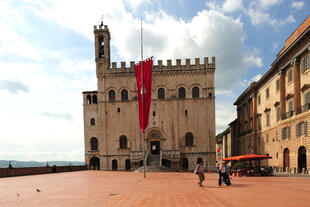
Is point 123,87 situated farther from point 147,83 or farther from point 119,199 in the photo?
point 119,199

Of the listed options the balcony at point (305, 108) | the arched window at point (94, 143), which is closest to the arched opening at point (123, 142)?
the arched window at point (94, 143)

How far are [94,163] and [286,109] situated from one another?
104ft

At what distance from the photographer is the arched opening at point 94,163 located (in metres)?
46.1

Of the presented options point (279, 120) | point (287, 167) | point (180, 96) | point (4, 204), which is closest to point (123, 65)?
point (180, 96)

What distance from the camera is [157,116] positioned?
44.4 m

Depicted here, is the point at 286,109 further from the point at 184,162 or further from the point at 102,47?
the point at 102,47

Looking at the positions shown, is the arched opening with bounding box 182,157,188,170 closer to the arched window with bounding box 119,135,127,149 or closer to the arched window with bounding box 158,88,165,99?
the arched window with bounding box 119,135,127,149

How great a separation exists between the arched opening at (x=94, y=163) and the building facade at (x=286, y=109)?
25.6 meters

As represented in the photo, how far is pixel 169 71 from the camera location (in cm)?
4491

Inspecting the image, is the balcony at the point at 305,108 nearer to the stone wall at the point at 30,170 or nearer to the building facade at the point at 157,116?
the building facade at the point at 157,116

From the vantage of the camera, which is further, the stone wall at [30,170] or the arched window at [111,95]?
the arched window at [111,95]

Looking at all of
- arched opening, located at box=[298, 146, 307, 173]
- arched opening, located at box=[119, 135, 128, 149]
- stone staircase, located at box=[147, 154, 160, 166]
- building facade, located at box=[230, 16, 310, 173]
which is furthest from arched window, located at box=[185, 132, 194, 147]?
arched opening, located at box=[298, 146, 307, 173]

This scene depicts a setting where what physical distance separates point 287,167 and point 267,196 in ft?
65.9

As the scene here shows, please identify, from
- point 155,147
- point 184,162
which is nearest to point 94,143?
point 155,147
